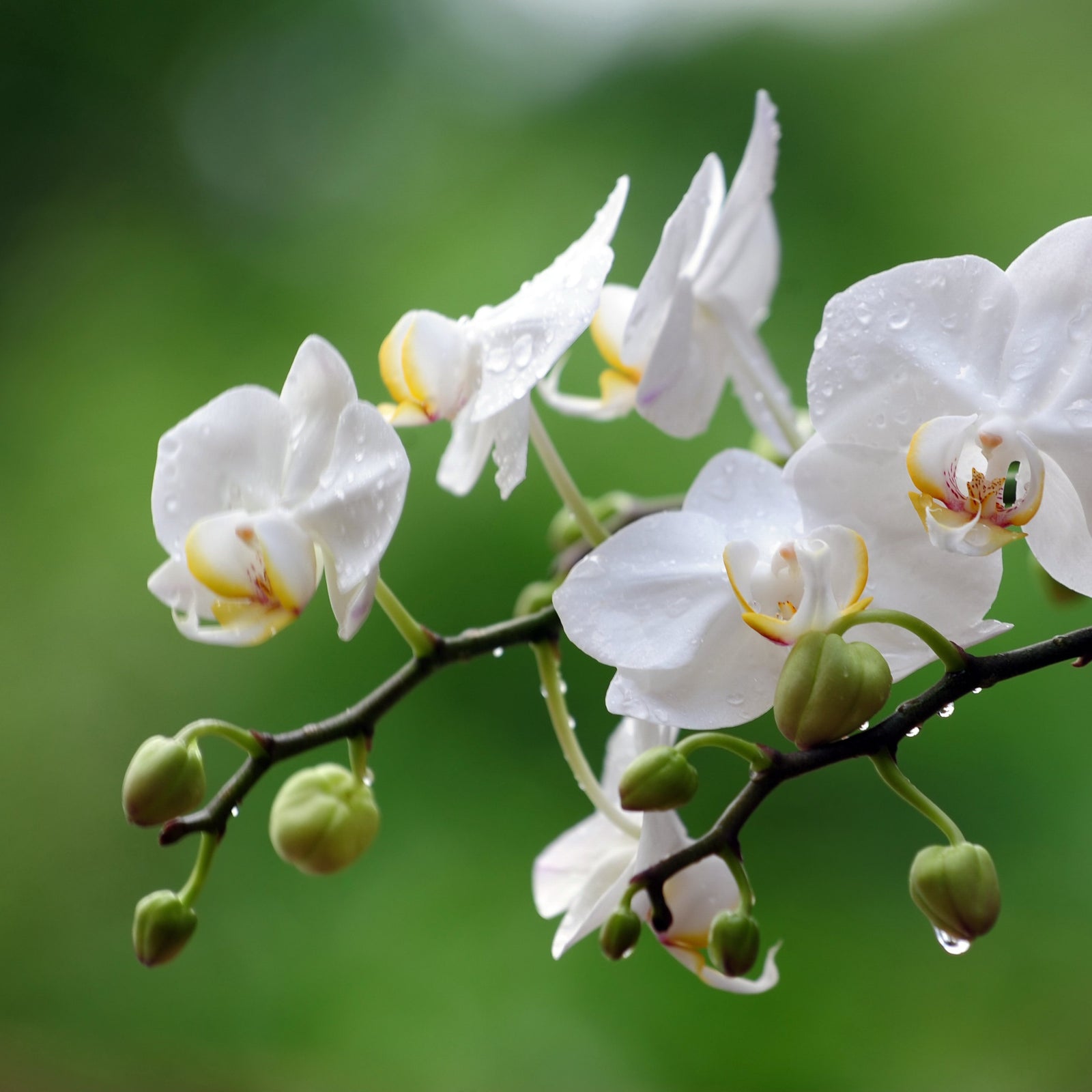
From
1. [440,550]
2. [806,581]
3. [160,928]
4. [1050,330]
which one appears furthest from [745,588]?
[440,550]

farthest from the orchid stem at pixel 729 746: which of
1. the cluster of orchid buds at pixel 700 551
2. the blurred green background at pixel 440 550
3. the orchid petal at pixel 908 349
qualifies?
the blurred green background at pixel 440 550

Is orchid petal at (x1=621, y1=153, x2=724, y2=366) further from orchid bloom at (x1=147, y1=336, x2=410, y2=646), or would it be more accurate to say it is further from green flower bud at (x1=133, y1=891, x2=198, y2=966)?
green flower bud at (x1=133, y1=891, x2=198, y2=966)

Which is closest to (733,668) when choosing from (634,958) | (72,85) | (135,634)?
(634,958)

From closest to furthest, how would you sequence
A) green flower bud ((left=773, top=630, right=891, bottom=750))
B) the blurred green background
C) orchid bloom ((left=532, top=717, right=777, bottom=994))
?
green flower bud ((left=773, top=630, right=891, bottom=750))
orchid bloom ((left=532, top=717, right=777, bottom=994))
the blurred green background

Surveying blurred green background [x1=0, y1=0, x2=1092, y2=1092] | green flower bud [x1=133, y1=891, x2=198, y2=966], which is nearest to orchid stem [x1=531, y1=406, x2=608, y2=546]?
green flower bud [x1=133, y1=891, x2=198, y2=966]

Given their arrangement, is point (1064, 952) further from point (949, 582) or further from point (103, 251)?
point (103, 251)

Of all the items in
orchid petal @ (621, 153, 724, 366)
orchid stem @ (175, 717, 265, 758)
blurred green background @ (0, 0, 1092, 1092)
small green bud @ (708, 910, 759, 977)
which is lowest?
blurred green background @ (0, 0, 1092, 1092)

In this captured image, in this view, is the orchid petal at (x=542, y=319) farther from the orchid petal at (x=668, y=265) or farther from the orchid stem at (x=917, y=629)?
the orchid stem at (x=917, y=629)
